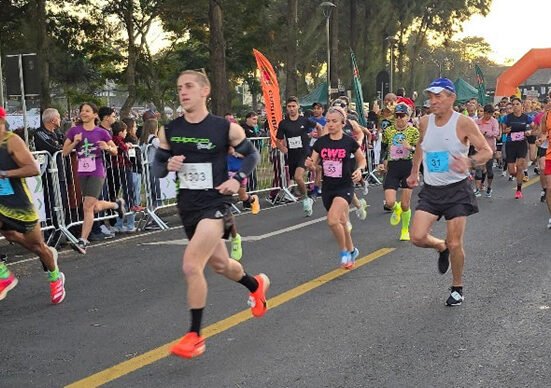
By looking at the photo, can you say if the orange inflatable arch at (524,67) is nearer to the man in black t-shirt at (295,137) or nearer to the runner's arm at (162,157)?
the man in black t-shirt at (295,137)

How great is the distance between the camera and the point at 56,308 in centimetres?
664

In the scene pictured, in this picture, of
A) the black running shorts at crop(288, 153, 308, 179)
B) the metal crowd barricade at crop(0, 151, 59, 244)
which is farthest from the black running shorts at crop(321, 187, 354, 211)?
the black running shorts at crop(288, 153, 308, 179)

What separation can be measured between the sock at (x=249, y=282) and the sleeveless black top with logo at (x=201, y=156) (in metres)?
0.69

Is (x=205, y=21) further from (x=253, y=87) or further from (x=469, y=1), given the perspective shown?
(x=469, y=1)

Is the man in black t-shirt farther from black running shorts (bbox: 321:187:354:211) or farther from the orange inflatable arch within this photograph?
the orange inflatable arch

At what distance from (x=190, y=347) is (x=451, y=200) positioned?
284 centimetres

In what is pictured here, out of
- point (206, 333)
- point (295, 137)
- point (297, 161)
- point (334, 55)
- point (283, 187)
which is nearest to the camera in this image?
point (206, 333)

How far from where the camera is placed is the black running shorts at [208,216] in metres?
5.15

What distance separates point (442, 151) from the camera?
6.48 metres

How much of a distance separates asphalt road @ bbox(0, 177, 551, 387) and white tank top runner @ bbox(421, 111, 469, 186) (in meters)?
1.08

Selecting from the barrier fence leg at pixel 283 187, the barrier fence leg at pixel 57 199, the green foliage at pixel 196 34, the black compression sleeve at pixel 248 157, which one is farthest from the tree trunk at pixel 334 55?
the black compression sleeve at pixel 248 157

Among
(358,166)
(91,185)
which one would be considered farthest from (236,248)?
(91,185)

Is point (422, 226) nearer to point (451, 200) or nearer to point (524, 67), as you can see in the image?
point (451, 200)

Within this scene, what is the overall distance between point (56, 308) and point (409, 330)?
10.2 ft
